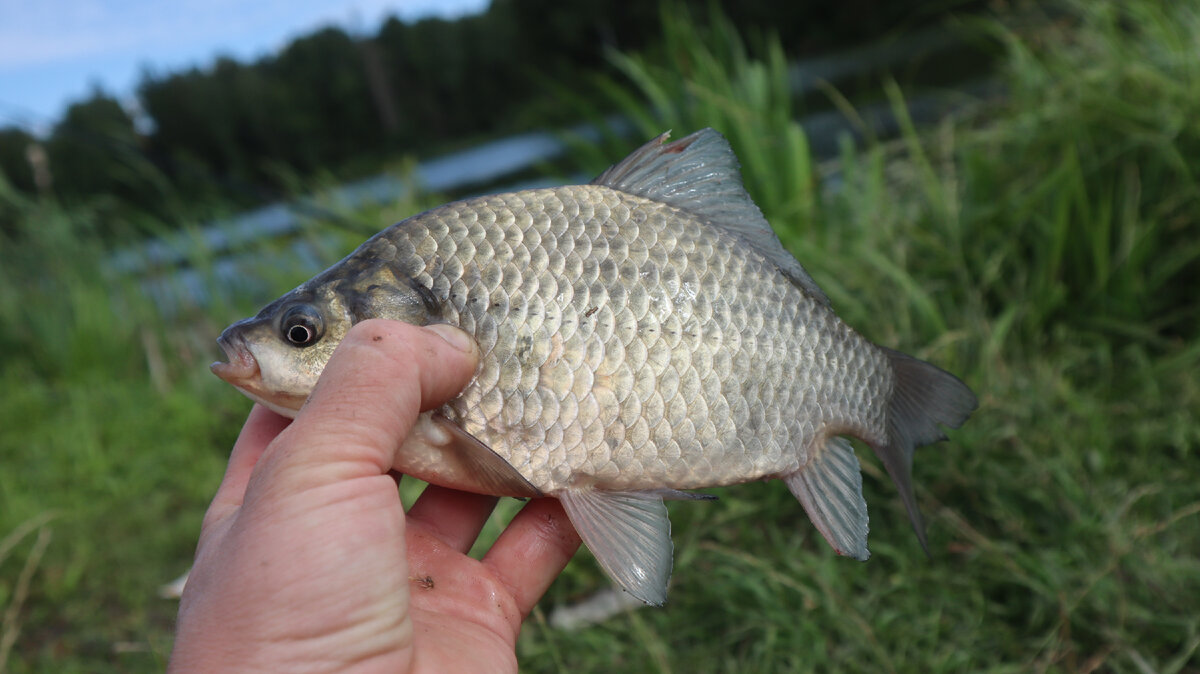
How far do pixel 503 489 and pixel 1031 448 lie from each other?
6.39 ft

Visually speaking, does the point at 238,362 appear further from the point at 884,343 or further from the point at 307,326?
the point at 884,343

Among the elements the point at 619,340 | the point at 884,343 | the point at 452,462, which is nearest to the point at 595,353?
the point at 619,340

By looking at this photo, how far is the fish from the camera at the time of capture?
1469 millimetres

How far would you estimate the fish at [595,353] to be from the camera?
1469 millimetres

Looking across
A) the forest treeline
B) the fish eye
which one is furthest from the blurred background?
the forest treeline

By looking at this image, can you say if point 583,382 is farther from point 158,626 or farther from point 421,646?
point 158,626

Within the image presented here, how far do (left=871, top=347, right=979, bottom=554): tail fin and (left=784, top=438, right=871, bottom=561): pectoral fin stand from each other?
0.10 metres

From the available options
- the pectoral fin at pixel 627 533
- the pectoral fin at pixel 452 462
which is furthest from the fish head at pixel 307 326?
the pectoral fin at pixel 627 533

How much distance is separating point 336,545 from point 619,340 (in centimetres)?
58

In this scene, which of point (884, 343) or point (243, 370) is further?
point (884, 343)

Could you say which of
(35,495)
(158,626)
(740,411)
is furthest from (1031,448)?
(35,495)

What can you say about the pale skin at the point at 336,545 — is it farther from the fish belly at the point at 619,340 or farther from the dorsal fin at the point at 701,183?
the dorsal fin at the point at 701,183

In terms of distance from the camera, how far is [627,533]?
1.50 meters

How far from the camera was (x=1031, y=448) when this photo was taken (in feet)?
8.71
